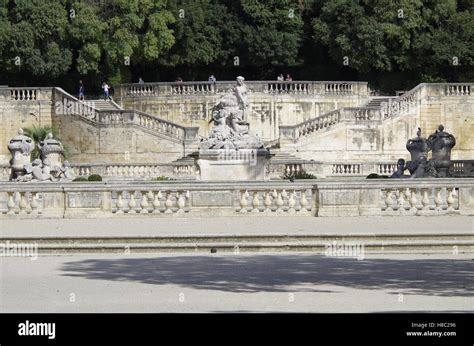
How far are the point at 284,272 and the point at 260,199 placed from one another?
10.5 m

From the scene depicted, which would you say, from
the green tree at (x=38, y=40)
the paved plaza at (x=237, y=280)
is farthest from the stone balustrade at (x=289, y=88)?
the paved plaza at (x=237, y=280)

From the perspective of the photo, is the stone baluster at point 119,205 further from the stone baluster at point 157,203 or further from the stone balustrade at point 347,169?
the stone balustrade at point 347,169

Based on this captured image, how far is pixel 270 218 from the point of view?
35125mm

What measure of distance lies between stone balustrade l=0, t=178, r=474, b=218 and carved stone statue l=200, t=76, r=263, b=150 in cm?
1289

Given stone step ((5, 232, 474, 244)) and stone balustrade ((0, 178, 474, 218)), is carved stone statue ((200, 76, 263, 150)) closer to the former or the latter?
stone balustrade ((0, 178, 474, 218))

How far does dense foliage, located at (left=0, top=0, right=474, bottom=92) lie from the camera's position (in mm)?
66375

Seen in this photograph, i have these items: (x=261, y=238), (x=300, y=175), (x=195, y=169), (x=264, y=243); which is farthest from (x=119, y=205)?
(x=195, y=169)

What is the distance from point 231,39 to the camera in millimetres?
69125

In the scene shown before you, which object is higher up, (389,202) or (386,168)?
(386,168)

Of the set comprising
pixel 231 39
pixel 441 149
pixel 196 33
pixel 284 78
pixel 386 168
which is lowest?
pixel 386 168

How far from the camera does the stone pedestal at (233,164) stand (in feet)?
157

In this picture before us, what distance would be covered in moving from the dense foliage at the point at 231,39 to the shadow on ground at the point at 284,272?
39.0 metres

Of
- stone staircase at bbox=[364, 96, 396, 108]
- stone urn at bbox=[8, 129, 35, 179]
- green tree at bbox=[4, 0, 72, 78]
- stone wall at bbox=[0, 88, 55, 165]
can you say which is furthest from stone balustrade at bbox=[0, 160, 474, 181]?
green tree at bbox=[4, 0, 72, 78]

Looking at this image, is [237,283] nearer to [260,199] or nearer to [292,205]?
[292,205]
